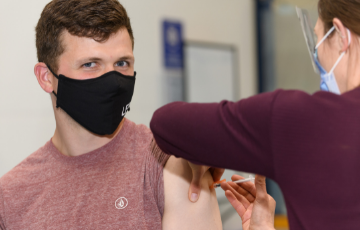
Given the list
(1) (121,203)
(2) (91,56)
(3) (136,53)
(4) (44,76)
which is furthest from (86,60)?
(3) (136,53)

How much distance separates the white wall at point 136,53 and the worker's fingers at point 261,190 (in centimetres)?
166

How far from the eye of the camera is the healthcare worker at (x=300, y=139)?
82cm

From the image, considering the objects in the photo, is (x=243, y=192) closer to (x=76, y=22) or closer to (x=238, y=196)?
(x=238, y=196)

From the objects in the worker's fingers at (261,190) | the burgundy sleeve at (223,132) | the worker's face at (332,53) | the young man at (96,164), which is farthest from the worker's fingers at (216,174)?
the worker's face at (332,53)

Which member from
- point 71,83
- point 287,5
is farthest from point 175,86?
point 71,83

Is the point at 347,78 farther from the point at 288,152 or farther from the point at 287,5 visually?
the point at 287,5

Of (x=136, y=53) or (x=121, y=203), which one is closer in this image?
(x=121, y=203)

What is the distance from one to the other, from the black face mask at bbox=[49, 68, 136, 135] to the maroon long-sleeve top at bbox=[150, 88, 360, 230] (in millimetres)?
577

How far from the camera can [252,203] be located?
1451 millimetres

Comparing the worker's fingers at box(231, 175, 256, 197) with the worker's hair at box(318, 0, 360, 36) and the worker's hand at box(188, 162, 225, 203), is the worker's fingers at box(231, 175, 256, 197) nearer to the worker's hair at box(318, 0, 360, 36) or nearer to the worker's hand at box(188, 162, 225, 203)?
the worker's hand at box(188, 162, 225, 203)

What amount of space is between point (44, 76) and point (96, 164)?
0.42 meters

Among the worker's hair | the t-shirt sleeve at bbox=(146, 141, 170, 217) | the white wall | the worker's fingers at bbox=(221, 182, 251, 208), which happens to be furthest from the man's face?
the white wall

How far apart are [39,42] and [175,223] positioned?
0.89 metres

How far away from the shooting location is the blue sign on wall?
3.39 metres
